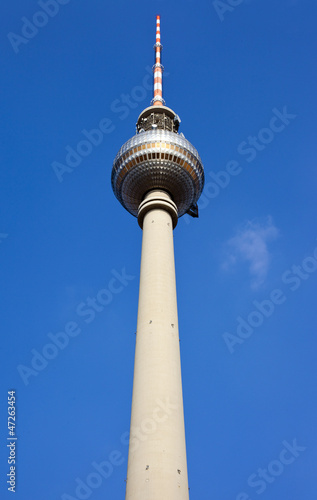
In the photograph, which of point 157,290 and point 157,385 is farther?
point 157,290

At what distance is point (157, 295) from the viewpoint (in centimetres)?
4059

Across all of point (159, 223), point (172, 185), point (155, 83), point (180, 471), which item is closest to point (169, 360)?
point (180, 471)

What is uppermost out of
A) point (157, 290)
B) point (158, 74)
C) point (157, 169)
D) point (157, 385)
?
point (158, 74)

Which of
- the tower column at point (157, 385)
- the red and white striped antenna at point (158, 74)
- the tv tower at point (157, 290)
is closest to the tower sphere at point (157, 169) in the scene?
the tv tower at point (157, 290)

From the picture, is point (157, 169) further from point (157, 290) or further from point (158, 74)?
point (158, 74)

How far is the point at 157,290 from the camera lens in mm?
40938

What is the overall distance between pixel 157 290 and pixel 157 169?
13.9 meters

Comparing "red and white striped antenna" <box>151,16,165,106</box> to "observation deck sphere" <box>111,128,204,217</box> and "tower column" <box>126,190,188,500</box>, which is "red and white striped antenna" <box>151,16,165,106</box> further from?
"tower column" <box>126,190,188,500</box>

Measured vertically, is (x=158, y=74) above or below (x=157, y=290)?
above

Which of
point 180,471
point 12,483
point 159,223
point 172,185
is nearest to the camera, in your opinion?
point 180,471

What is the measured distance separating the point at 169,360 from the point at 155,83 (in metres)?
37.6

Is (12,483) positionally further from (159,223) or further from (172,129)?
→ (172,129)

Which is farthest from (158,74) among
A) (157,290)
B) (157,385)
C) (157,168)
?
(157,385)

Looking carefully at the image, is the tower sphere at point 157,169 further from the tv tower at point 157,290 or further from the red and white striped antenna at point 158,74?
the red and white striped antenna at point 158,74
